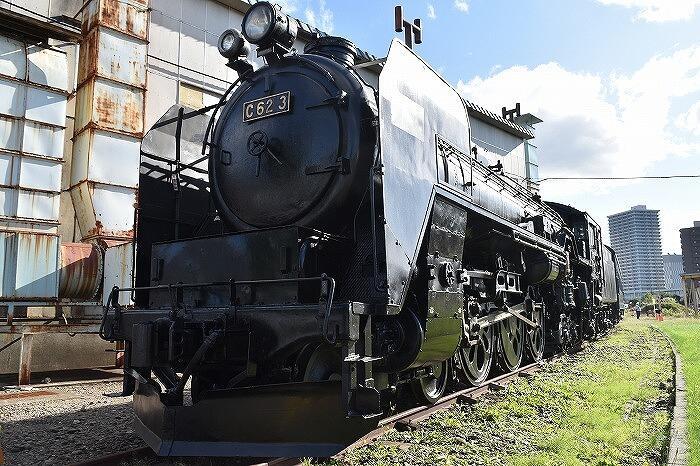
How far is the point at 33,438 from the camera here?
4676 mm

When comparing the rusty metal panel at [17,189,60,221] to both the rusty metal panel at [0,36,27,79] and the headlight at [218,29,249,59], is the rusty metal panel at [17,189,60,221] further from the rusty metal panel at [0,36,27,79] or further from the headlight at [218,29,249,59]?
the headlight at [218,29,249,59]

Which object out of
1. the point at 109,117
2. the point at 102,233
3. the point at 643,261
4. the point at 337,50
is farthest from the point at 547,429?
the point at 643,261

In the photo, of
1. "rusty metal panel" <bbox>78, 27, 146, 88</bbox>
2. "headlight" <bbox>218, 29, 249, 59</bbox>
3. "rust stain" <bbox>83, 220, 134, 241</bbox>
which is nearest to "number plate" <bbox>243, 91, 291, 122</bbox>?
"headlight" <bbox>218, 29, 249, 59</bbox>

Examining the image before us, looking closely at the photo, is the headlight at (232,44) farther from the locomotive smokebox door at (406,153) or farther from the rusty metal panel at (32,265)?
the rusty metal panel at (32,265)

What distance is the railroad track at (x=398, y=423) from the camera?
373 cm

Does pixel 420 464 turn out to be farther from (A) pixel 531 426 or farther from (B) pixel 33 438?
(B) pixel 33 438

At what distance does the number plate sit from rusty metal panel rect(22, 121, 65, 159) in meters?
8.17

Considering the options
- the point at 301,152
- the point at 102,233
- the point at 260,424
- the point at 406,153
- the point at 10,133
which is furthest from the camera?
the point at 102,233

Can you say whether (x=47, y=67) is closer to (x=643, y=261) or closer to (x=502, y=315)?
(x=502, y=315)

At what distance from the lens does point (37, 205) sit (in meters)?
11.0

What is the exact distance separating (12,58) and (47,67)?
26.2 inches

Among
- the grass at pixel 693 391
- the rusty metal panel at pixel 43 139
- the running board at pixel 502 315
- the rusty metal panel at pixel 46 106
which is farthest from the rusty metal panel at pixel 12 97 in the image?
the grass at pixel 693 391

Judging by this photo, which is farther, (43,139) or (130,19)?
(130,19)

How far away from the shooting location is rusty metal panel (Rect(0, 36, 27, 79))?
10.6 m
